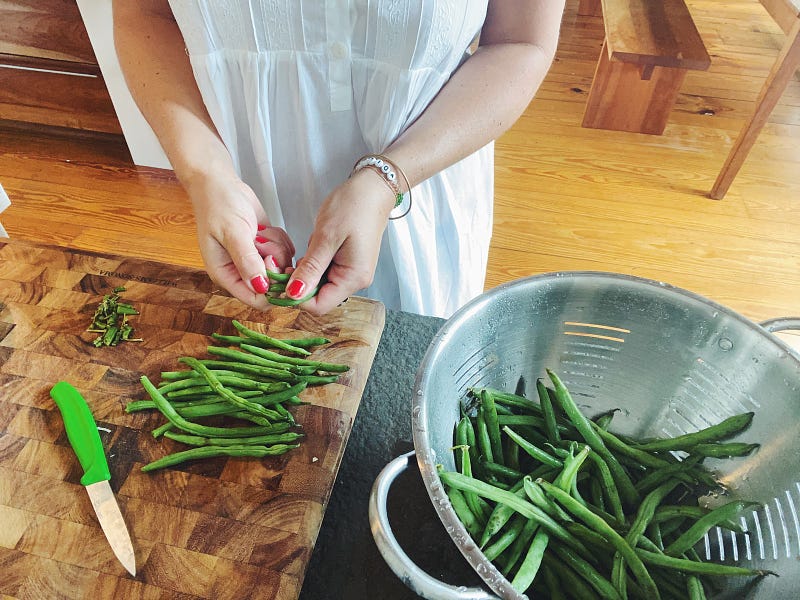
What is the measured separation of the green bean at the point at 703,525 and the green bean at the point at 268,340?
1.83 ft

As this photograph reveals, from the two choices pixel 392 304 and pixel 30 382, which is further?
pixel 392 304

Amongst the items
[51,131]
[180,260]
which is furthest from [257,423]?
[51,131]

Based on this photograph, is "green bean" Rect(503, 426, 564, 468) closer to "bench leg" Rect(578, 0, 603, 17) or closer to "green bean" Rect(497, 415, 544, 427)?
"green bean" Rect(497, 415, 544, 427)

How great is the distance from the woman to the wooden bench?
203cm

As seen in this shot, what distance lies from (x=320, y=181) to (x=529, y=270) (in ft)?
4.38

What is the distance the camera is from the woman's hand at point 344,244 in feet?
2.60

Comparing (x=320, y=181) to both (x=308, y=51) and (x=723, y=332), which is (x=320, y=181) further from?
(x=723, y=332)

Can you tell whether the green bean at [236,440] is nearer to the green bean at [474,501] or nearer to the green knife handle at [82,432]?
the green knife handle at [82,432]

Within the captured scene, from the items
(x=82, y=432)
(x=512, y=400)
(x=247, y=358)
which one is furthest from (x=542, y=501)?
(x=82, y=432)

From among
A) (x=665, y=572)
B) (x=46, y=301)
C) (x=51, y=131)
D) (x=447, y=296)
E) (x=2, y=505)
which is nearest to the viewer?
(x=665, y=572)

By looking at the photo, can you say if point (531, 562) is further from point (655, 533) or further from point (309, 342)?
A: point (309, 342)

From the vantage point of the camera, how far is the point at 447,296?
4.15 ft

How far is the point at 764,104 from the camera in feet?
7.63

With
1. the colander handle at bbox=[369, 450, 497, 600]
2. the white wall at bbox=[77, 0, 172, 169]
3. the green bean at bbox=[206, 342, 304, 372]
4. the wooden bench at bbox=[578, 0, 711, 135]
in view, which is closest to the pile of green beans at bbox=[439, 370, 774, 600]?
the colander handle at bbox=[369, 450, 497, 600]
